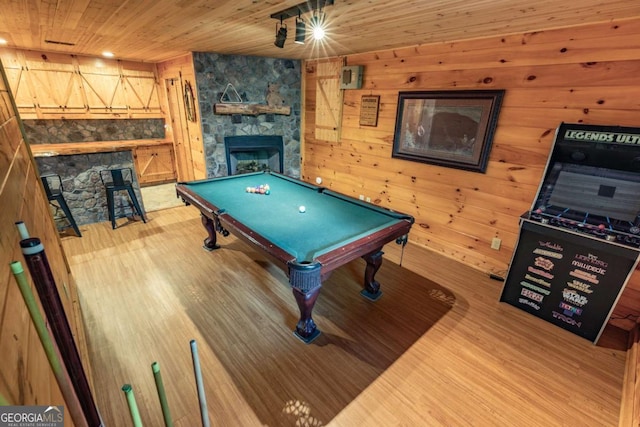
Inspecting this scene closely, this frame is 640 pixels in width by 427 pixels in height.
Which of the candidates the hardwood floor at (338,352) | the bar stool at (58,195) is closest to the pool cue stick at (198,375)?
the hardwood floor at (338,352)

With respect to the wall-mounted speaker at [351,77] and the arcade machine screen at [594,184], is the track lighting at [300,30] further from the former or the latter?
the arcade machine screen at [594,184]

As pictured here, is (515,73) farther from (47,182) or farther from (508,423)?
(47,182)

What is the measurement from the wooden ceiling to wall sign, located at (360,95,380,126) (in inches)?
24.2

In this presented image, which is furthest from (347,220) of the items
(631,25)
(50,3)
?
(50,3)

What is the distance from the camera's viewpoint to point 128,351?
2148mm

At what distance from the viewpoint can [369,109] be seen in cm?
413

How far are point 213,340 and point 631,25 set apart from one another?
401 cm

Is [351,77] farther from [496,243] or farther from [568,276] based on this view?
[568,276]

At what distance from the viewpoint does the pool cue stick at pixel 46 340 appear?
0.63 metres

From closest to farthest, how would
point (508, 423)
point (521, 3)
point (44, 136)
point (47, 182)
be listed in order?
point (508, 423) → point (521, 3) → point (47, 182) → point (44, 136)

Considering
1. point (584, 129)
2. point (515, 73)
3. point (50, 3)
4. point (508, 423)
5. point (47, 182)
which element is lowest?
point (508, 423)

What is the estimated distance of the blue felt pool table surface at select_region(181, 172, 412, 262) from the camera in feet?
7.23

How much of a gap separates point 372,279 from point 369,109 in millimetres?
2513

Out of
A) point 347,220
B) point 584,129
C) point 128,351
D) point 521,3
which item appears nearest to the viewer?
point 521,3
